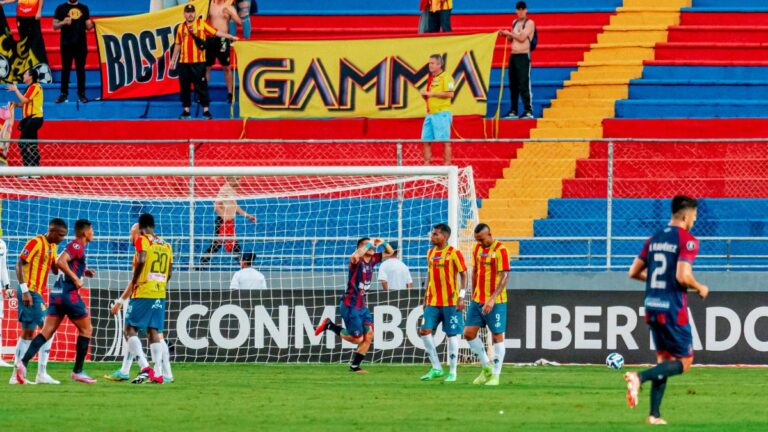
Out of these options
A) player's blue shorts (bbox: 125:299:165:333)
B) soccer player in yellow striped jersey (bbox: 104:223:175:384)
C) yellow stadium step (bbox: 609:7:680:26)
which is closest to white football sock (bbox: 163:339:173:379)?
soccer player in yellow striped jersey (bbox: 104:223:175:384)

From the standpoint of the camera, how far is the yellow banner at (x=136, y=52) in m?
25.5

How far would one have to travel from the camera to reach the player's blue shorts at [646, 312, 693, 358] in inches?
453

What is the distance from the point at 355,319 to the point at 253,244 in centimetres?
360

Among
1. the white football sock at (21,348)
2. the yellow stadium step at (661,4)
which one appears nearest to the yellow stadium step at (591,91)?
the yellow stadium step at (661,4)

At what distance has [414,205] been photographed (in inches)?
854

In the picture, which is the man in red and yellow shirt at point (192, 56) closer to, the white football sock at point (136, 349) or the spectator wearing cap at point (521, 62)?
the spectator wearing cap at point (521, 62)

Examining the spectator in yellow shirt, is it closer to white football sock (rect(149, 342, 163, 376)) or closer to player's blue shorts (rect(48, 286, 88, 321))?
white football sock (rect(149, 342, 163, 376))

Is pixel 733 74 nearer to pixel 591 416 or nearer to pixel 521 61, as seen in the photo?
pixel 521 61

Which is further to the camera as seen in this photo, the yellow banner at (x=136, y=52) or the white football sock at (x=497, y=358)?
the yellow banner at (x=136, y=52)

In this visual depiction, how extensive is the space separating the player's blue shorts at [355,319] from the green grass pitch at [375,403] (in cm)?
87

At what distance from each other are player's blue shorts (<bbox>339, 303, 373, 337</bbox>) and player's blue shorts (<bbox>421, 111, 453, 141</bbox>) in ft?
14.0

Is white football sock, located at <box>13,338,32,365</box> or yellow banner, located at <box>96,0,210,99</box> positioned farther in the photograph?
yellow banner, located at <box>96,0,210,99</box>

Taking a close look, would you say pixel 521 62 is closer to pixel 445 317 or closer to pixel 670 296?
A: pixel 445 317

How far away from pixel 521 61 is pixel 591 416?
12.7 metres
